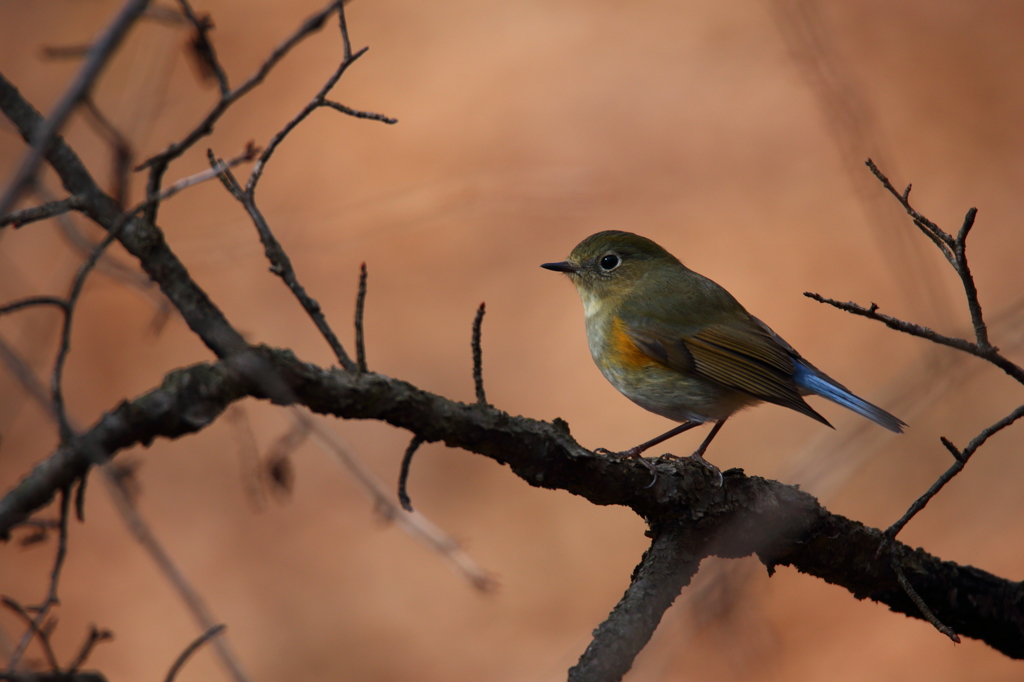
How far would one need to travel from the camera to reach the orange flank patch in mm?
3139

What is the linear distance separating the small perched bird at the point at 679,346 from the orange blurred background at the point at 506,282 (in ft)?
1.78

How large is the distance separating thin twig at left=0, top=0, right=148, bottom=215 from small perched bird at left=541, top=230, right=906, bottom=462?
2.04m

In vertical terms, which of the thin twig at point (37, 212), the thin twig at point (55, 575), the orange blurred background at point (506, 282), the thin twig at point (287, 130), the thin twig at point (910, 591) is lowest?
the thin twig at point (910, 591)

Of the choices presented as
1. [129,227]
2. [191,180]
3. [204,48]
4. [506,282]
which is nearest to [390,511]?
[129,227]

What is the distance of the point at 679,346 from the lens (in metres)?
3.22

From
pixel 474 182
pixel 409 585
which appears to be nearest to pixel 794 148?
pixel 474 182

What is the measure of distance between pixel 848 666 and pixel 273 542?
10.7ft

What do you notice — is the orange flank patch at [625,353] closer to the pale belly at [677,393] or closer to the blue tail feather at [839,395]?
the pale belly at [677,393]

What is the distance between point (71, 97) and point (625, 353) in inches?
101

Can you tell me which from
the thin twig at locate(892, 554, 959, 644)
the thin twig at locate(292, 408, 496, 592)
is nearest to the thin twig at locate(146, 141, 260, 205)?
the thin twig at locate(292, 408, 496, 592)

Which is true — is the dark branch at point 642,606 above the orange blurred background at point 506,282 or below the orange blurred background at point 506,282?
below

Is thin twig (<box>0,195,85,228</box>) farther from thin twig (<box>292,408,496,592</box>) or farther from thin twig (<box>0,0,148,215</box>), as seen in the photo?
thin twig (<box>292,408,496,592</box>)

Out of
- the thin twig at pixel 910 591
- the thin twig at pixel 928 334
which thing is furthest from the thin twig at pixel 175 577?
the thin twig at pixel 910 591

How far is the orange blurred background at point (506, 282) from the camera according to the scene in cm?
467
